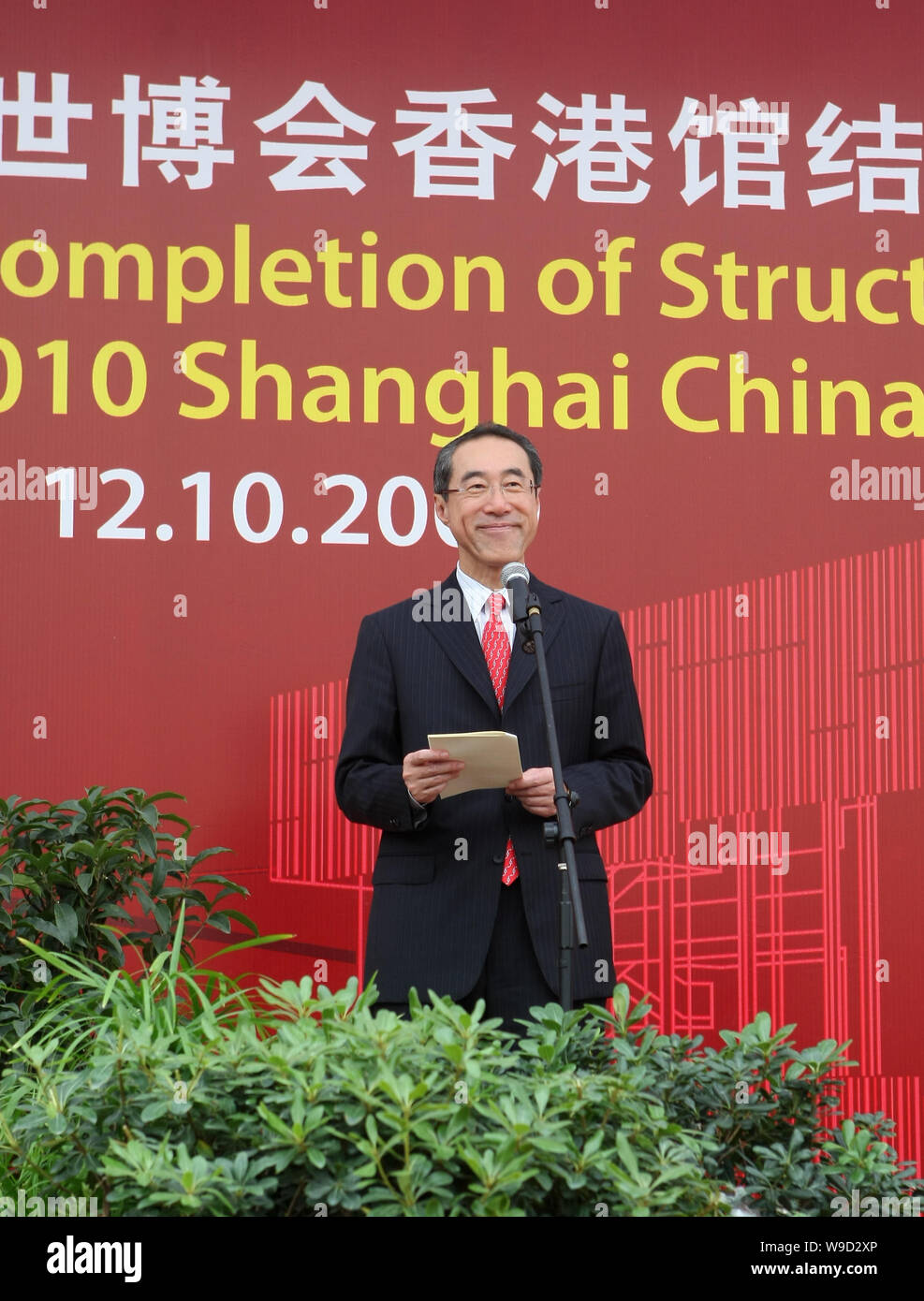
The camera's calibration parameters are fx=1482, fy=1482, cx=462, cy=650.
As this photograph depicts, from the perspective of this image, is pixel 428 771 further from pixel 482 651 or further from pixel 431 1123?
pixel 431 1123

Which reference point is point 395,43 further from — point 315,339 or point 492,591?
point 492,591

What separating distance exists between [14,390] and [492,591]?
1.56 metres

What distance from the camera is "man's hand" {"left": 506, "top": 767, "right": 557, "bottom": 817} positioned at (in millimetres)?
2418

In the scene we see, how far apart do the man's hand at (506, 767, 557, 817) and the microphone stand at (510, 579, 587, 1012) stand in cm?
20

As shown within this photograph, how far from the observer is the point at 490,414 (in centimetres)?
376

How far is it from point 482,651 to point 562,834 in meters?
0.66

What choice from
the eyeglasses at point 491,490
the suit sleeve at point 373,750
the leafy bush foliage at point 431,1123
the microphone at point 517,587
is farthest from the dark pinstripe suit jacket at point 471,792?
the leafy bush foliage at point 431,1123

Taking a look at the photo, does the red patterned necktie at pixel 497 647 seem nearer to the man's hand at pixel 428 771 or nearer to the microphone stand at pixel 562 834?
the man's hand at pixel 428 771

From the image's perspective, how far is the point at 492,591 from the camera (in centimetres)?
276

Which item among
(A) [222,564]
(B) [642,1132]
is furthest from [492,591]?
(B) [642,1132]

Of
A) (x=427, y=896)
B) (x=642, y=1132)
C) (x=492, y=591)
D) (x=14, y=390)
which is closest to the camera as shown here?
(x=642, y=1132)

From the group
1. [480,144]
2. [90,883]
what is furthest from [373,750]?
[480,144]

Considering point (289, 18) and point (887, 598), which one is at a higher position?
point (289, 18)

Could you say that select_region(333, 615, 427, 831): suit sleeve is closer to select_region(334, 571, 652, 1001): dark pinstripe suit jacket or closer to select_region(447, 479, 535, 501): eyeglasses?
select_region(334, 571, 652, 1001): dark pinstripe suit jacket
